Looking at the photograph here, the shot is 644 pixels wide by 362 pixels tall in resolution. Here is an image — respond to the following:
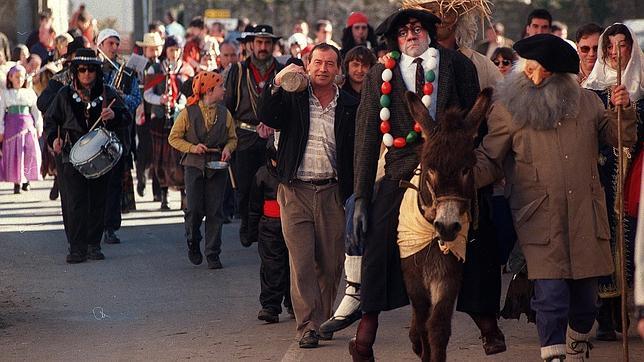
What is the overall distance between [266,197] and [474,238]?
135 inches

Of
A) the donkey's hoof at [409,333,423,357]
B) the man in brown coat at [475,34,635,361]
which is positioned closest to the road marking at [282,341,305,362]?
the donkey's hoof at [409,333,423,357]

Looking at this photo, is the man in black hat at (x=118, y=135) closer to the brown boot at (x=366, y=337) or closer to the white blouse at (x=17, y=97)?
the white blouse at (x=17, y=97)

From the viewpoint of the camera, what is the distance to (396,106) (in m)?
8.32

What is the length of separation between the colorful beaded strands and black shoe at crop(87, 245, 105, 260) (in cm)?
695

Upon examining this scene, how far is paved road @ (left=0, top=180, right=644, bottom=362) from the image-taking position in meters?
9.92

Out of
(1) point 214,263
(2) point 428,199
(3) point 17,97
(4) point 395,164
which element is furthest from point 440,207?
(3) point 17,97

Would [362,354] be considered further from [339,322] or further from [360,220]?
[360,220]

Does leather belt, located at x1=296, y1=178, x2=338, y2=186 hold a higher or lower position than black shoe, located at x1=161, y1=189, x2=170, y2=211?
higher

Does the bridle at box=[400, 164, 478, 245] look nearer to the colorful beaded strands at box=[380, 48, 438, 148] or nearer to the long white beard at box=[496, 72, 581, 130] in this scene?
the colorful beaded strands at box=[380, 48, 438, 148]

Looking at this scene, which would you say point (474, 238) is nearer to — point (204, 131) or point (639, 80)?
point (639, 80)

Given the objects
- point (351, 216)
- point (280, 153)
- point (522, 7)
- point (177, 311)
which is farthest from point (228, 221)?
point (522, 7)

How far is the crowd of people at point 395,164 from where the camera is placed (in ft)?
26.9

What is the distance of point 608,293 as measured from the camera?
9.91 metres

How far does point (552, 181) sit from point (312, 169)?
2.32 m
